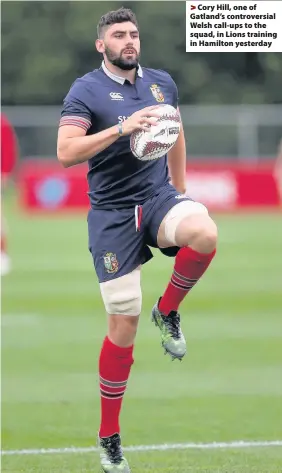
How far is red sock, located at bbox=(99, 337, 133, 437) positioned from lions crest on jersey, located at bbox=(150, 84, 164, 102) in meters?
1.41

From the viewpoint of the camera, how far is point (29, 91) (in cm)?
3456

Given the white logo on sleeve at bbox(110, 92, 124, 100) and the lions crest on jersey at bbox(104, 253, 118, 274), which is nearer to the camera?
the white logo on sleeve at bbox(110, 92, 124, 100)

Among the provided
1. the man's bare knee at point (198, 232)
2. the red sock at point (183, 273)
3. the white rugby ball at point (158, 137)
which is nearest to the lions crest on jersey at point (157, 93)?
the white rugby ball at point (158, 137)

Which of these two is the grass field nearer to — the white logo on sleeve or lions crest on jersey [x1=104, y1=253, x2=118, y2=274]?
lions crest on jersey [x1=104, y1=253, x2=118, y2=274]

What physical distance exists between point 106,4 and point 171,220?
23.4 meters

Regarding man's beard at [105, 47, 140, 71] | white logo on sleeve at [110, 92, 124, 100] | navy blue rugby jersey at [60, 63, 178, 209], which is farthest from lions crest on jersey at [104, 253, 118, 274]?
man's beard at [105, 47, 140, 71]

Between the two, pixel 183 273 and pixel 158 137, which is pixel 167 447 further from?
pixel 158 137

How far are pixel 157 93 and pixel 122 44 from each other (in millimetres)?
413

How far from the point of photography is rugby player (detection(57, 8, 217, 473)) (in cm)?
668

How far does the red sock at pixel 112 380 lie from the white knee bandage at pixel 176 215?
0.76 m

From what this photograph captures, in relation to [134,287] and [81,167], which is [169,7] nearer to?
[81,167]

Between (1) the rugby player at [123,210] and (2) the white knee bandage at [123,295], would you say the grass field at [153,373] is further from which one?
(2) the white knee bandage at [123,295]

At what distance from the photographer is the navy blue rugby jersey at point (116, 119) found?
6734 mm

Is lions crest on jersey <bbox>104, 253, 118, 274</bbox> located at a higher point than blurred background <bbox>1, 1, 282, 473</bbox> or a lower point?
higher
